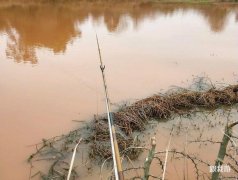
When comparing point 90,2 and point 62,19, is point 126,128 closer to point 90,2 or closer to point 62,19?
point 62,19

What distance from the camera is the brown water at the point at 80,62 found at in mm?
5797

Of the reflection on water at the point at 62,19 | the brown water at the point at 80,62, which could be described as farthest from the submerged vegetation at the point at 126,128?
the reflection on water at the point at 62,19

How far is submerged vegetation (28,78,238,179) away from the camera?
15.0 feet

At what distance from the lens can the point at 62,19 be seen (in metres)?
16.7

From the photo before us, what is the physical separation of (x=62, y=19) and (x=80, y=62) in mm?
7953

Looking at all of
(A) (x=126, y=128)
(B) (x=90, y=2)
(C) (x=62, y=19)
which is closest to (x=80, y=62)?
(A) (x=126, y=128)

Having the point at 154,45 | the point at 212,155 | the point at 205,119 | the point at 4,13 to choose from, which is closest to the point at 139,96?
the point at 205,119

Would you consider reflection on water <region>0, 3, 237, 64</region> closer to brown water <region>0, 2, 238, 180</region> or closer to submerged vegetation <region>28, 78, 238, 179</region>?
brown water <region>0, 2, 238, 180</region>

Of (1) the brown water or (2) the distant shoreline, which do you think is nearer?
(1) the brown water

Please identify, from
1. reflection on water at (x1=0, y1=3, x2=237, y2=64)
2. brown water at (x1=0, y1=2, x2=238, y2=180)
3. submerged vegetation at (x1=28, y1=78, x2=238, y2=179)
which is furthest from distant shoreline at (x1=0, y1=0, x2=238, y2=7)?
submerged vegetation at (x1=28, y1=78, x2=238, y2=179)

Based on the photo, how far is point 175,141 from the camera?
520 cm

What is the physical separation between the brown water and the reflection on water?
0.05 metres

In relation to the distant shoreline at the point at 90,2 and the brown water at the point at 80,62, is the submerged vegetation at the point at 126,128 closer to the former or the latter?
the brown water at the point at 80,62

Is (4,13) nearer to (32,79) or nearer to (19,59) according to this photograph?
(19,59)
